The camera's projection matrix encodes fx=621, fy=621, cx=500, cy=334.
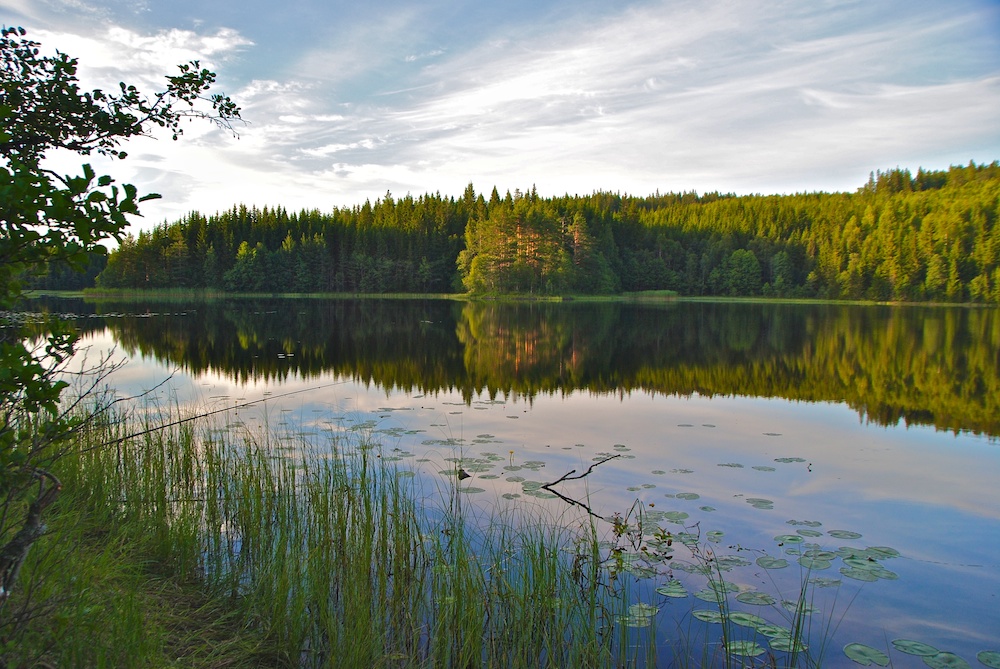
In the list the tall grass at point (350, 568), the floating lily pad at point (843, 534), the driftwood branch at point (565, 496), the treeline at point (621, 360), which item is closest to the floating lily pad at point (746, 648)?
the tall grass at point (350, 568)

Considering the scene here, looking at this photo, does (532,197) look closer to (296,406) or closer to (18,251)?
(296,406)

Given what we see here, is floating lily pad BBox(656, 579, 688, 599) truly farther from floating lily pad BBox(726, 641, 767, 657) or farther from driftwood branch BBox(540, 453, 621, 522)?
driftwood branch BBox(540, 453, 621, 522)

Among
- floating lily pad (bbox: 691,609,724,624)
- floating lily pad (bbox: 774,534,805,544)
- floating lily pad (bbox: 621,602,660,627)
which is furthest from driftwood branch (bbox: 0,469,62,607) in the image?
floating lily pad (bbox: 774,534,805,544)

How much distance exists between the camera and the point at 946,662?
449 centimetres

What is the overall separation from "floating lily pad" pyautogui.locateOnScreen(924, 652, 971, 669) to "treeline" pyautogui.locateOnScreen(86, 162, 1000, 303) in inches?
2908

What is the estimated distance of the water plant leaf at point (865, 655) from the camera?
4.46m

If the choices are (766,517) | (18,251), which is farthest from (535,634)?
(766,517)

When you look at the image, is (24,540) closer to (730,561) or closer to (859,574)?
(730,561)

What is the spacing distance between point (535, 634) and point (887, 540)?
15.7 feet

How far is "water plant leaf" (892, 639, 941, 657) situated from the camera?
4.62 metres

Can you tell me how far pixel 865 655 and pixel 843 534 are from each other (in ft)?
7.88

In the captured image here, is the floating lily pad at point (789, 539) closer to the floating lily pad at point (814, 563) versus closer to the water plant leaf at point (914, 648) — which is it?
the floating lily pad at point (814, 563)

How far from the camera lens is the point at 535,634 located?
13.3 ft

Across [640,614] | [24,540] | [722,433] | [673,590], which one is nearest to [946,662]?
[673,590]
